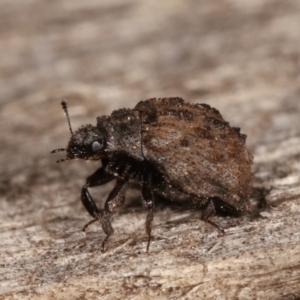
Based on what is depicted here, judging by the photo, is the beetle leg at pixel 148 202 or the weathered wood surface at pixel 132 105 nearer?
the weathered wood surface at pixel 132 105

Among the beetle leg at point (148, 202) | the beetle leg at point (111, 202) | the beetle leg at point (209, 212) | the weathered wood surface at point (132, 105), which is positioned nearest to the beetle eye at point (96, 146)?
the beetle leg at point (111, 202)

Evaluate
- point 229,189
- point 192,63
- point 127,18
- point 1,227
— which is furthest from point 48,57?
point 229,189

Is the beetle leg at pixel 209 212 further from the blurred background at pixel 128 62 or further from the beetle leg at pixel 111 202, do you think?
the blurred background at pixel 128 62

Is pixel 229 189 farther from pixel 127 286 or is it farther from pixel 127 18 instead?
pixel 127 18

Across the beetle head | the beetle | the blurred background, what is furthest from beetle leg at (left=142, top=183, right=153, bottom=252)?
the blurred background

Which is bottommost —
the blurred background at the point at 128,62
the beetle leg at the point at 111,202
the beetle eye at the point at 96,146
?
the beetle leg at the point at 111,202

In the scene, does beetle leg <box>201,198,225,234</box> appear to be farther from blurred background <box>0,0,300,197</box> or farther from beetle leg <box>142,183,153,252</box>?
blurred background <box>0,0,300,197</box>

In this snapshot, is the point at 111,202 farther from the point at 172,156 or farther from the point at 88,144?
the point at 172,156

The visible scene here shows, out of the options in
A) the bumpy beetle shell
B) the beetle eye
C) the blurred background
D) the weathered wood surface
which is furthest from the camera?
the blurred background
